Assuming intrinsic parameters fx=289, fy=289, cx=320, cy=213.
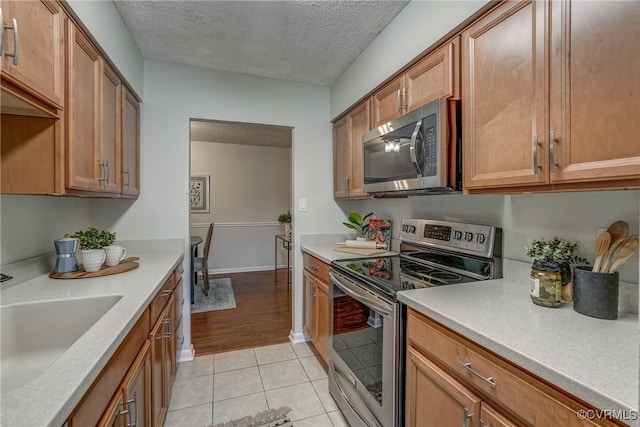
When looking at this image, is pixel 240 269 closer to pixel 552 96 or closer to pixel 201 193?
pixel 201 193

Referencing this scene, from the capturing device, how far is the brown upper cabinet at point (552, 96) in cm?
79

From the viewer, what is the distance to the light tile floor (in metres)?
1.71

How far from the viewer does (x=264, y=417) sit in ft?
5.53

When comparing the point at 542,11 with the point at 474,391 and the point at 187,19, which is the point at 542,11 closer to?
the point at 474,391

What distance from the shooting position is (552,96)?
0.95 m

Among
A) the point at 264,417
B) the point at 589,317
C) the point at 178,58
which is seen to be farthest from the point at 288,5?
the point at 264,417

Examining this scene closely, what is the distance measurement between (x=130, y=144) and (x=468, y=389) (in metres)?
2.36

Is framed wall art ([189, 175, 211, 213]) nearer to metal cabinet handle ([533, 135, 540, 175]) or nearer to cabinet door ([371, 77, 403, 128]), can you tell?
cabinet door ([371, 77, 403, 128])

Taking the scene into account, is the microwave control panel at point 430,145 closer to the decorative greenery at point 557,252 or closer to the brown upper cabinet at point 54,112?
the decorative greenery at point 557,252

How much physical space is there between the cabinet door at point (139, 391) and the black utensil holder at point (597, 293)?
1.53 metres

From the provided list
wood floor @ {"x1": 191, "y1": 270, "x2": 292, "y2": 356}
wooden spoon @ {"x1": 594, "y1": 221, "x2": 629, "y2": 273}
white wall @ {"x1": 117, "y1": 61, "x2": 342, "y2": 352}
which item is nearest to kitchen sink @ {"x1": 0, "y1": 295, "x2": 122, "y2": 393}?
white wall @ {"x1": 117, "y1": 61, "x2": 342, "y2": 352}

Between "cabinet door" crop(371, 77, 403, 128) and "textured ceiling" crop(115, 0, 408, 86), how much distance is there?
1.27ft

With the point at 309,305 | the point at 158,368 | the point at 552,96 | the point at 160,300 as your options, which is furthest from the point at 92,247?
the point at 552,96

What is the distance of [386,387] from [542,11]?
155cm
